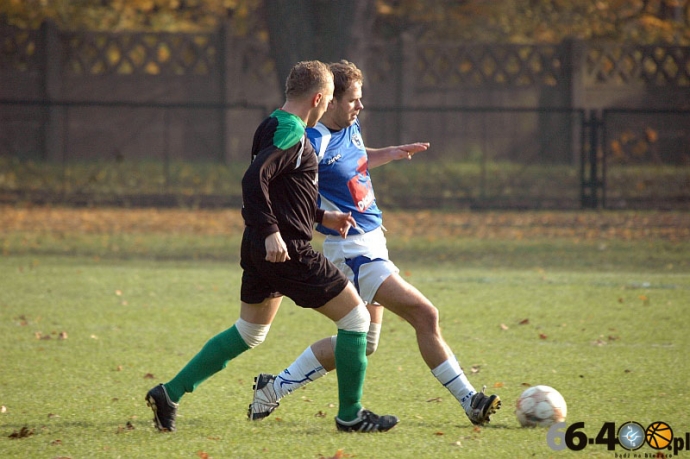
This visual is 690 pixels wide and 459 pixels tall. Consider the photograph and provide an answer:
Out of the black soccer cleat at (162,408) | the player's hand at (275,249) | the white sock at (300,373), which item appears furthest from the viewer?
the white sock at (300,373)

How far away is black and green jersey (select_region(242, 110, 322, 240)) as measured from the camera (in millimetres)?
4777

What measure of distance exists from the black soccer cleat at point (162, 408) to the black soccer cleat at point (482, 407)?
1495 mm

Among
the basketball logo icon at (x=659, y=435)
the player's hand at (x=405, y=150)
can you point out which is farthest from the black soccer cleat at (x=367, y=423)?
the player's hand at (x=405, y=150)

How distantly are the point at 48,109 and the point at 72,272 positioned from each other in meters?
12.0

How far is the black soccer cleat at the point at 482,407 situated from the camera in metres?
5.28

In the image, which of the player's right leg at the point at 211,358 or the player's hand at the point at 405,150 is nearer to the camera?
the player's right leg at the point at 211,358

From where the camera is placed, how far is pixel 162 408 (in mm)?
5234

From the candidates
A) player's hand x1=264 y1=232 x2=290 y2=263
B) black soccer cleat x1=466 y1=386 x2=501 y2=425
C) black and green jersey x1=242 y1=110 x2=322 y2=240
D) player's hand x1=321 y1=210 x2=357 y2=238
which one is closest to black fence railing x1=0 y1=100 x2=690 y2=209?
black soccer cleat x1=466 y1=386 x2=501 y2=425

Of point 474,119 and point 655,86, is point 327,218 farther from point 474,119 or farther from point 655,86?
point 655,86

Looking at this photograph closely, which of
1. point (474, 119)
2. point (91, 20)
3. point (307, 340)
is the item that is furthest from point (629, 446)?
point (91, 20)

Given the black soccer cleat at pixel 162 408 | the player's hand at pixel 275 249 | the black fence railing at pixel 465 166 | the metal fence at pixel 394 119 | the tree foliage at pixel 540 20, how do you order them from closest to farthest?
the player's hand at pixel 275 249 → the black soccer cleat at pixel 162 408 → the black fence railing at pixel 465 166 → the metal fence at pixel 394 119 → the tree foliage at pixel 540 20

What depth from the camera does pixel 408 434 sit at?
17.1 feet

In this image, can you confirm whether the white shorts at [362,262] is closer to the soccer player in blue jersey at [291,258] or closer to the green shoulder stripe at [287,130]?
the soccer player in blue jersey at [291,258]
